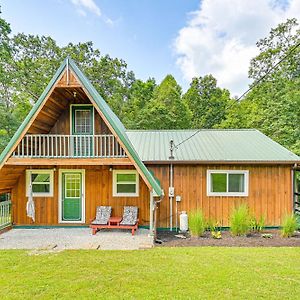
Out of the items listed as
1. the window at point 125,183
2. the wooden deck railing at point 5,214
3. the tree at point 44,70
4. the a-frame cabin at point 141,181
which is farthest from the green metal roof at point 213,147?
the tree at point 44,70

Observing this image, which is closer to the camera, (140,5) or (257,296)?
(257,296)

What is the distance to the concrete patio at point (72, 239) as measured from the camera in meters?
7.81

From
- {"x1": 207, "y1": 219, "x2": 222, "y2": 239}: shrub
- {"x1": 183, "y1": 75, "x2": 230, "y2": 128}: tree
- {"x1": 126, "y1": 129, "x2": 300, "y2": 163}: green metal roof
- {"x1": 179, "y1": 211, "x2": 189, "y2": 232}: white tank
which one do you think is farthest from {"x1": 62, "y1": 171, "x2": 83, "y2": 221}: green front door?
{"x1": 183, "y1": 75, "x2": 230, "y2": 128}: tree

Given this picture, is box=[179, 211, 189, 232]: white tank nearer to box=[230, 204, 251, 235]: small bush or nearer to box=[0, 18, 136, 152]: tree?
box=[230, 204, 251, 235]: small bush

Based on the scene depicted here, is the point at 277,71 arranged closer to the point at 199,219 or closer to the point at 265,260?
the point at 199,219

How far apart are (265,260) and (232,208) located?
3.76 metres

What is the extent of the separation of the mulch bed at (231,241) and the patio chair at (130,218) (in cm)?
91

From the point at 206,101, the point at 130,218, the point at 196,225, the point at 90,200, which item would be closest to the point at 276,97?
the point at 206,101

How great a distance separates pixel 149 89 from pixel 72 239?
884 inches

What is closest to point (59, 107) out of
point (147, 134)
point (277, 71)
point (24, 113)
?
point (147, 134)

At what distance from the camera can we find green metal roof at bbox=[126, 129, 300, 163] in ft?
33.5

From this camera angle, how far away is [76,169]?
10562mm

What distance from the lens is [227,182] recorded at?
407 inches

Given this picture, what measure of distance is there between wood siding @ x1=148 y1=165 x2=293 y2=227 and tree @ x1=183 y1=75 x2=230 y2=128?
1914cm
